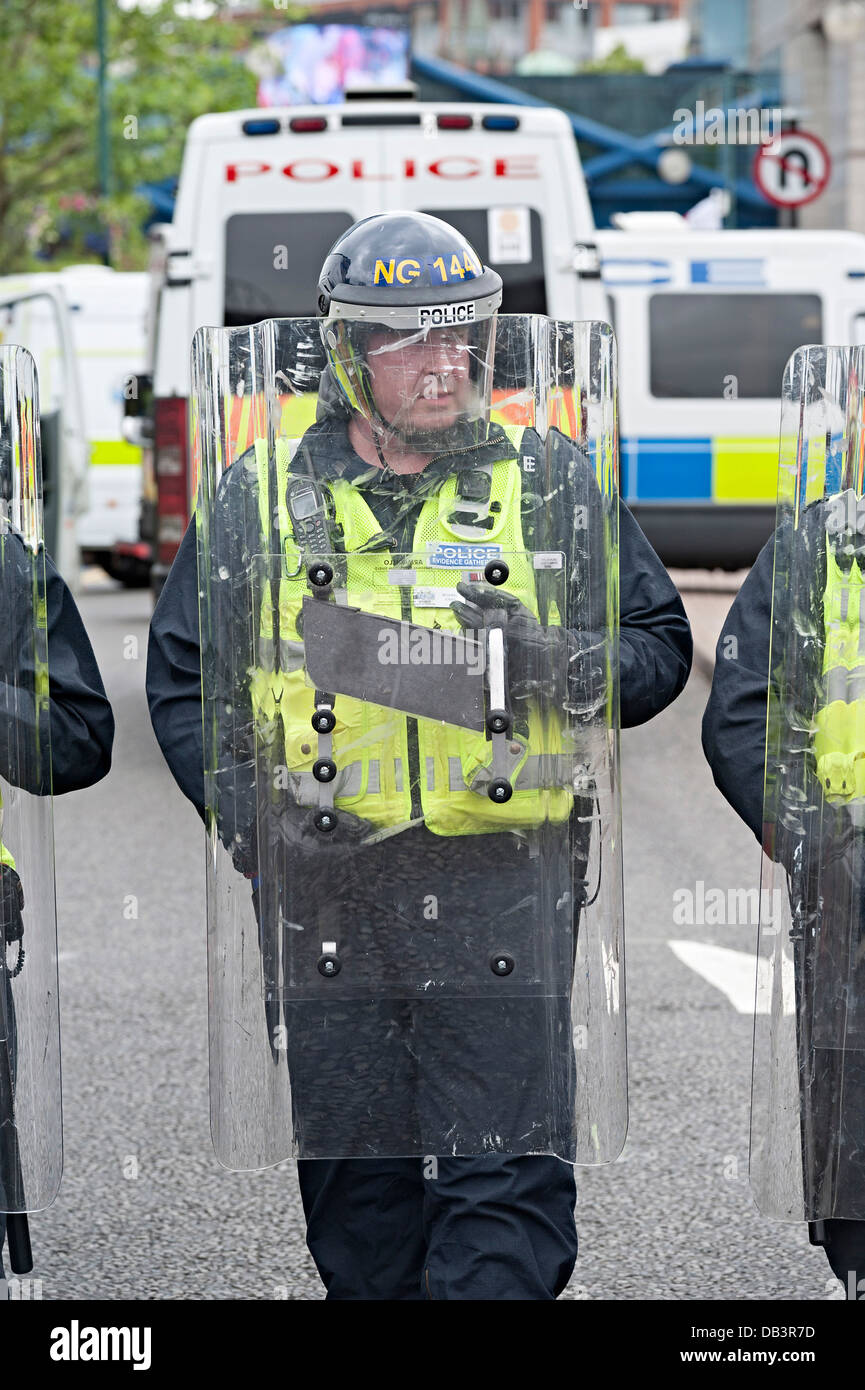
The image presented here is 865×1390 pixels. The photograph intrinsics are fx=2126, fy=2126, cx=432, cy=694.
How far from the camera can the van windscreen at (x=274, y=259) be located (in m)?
8.86

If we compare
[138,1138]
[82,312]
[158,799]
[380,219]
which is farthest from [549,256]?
[82,312]

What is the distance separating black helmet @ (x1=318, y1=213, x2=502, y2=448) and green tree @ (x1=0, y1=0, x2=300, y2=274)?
83.9 feet

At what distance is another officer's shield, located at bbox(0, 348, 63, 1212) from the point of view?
8.93 ft

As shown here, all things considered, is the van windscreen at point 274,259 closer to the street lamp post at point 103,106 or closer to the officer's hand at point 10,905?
the officer's hand at point 10,905

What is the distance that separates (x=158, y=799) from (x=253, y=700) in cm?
716

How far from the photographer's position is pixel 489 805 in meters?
2.72

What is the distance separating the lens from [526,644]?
2.70m

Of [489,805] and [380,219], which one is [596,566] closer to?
[489,805]

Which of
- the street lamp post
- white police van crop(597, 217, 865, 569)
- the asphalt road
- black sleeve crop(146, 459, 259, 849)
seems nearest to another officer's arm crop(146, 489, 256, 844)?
black sleeve crop(146, 459, 259, 849)

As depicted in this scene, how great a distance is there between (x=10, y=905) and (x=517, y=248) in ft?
21.5

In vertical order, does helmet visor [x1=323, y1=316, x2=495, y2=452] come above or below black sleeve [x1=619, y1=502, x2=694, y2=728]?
above

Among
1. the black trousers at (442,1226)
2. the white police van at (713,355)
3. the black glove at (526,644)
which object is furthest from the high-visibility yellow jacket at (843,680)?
the white police van at (713,355)

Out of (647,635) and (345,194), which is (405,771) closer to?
(647,635)

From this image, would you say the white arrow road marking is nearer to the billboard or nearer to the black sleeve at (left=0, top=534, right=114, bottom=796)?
the black sleeve at (left=0, top=534, right=114, bottom=796)
